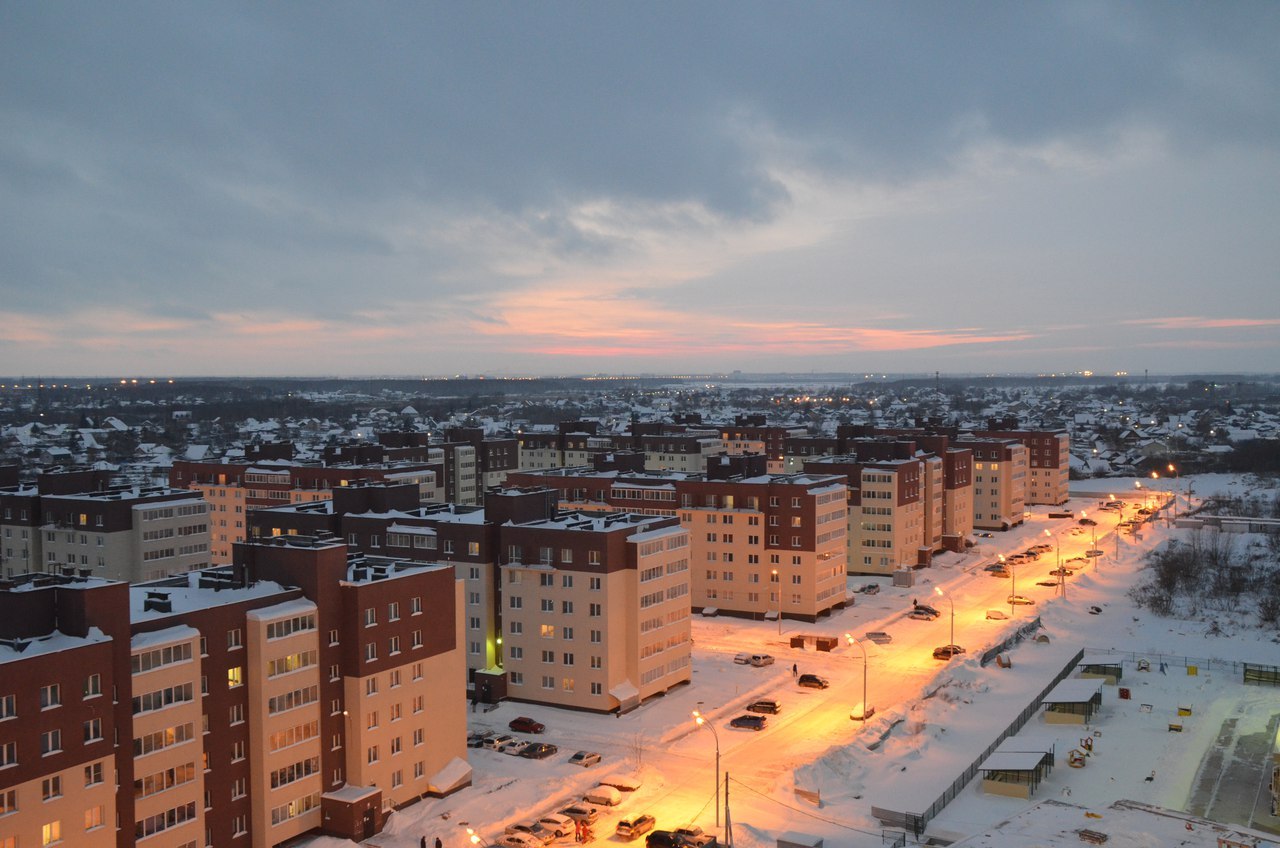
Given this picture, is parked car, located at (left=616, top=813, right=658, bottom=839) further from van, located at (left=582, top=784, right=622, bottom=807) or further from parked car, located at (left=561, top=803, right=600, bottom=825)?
van, located at (left=582, top=784, right=622, bottom=807)

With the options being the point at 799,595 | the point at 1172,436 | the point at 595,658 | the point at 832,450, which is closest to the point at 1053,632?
the point at 799,595

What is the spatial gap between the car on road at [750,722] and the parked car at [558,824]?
12820 millimetres

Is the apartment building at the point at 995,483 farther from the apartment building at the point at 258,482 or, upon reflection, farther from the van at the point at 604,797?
the van at the point at 604,797

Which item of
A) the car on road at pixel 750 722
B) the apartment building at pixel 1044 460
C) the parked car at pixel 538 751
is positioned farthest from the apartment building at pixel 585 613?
the apartment building at pixel 1044 460

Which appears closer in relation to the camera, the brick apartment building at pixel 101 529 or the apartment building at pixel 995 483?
the brick apartment building at pixel 101 529

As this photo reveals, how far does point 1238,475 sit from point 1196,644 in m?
94.2

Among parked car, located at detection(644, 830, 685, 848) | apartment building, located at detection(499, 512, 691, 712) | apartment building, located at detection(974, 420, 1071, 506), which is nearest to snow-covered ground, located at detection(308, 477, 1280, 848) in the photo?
apartment building, located at detection(499, 512, 691, 712)

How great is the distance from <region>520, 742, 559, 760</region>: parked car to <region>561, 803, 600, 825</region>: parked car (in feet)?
17.1

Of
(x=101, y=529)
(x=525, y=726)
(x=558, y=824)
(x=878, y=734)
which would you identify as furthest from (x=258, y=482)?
(x=878, y=734)

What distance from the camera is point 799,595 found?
6700 cm

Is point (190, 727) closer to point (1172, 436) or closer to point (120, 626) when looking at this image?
point (120, 626)

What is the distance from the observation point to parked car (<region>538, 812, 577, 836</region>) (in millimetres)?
34250

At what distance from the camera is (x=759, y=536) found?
67688 mm

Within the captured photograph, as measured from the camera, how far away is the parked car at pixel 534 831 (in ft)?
111
